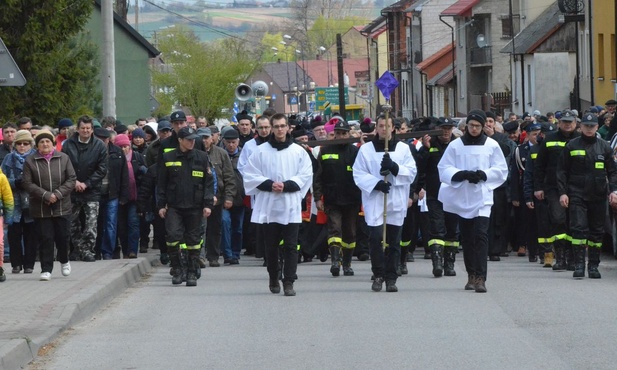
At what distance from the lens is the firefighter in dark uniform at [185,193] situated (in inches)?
609

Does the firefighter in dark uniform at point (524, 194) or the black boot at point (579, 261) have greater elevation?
the firefighter in dark uniform at point (524, 194)

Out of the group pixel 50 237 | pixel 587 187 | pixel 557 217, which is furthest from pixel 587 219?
pixel 50 237

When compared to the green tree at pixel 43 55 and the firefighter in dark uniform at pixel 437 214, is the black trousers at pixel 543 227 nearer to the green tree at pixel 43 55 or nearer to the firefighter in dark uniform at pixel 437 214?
the firefighter in dark uniform at pixel 437 214

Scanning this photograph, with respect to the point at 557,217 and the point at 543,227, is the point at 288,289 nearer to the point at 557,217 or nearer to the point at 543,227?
the point at 557,217

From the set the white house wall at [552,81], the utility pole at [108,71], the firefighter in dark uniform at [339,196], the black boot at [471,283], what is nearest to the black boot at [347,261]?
the firefighter in dark uniform at [339,196]

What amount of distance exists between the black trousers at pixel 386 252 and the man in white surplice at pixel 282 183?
89cm

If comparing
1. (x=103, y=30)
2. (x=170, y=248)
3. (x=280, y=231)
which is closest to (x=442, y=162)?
(x=280, y=231)

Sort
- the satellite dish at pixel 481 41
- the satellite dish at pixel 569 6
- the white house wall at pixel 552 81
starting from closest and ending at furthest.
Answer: the satellite dish at pixel 569 6 < the white house wall at pixel 552 81 < the satellite dish at pixel 481 41

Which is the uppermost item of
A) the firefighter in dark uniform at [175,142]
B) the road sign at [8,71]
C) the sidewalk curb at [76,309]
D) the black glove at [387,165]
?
the road sign at [8,71]

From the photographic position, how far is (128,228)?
62.4 ft

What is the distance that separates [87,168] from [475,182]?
6.09 m

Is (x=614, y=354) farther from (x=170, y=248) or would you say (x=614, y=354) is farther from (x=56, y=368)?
(x=170, y=248)

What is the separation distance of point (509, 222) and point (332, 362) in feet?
35.9

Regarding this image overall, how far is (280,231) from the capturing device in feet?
47.9
